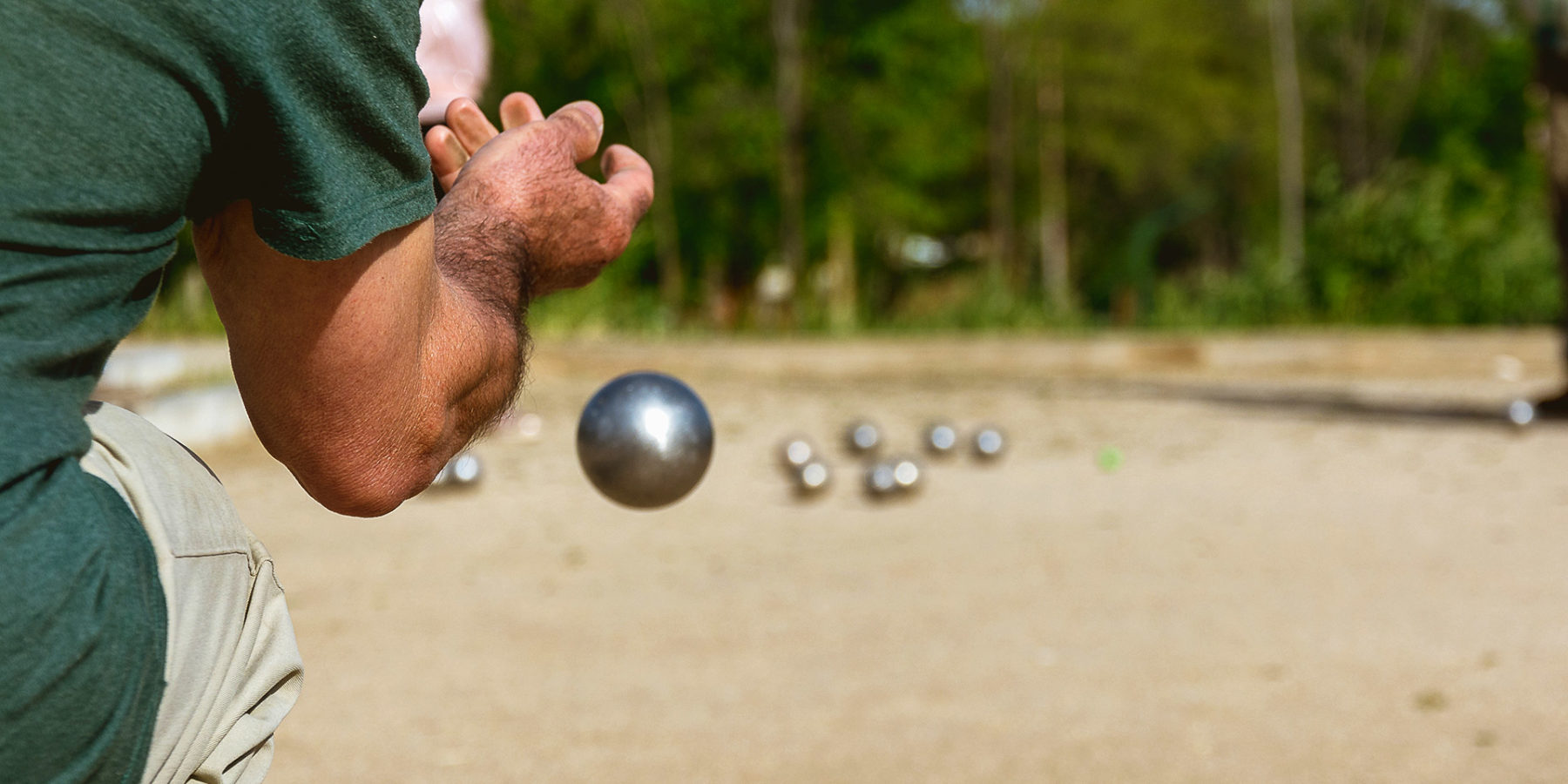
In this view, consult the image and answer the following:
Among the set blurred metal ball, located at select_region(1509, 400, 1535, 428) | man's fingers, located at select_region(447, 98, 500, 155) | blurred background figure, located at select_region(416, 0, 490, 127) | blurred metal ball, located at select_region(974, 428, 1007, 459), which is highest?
blurred background figure, located at select_region(416, 0, 490, 127)

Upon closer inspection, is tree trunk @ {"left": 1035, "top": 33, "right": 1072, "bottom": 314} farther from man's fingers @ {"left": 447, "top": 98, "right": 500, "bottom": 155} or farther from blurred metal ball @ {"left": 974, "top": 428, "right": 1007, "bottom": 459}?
man's fingers @ {"left": 447, "top": 98, "right": 500, "bottom": 155}

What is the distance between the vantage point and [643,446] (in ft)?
8.57

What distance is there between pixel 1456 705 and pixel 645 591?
112 inches

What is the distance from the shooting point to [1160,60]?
115 ft

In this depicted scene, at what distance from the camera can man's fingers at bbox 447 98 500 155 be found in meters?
1.89

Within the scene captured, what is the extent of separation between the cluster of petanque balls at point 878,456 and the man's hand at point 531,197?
5611 mm

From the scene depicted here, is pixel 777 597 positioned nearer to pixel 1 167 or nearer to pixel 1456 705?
pixel 1456 705

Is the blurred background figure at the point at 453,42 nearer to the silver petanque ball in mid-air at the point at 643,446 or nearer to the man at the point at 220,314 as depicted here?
the silver petanque ball in mid-air at the point at 643,446

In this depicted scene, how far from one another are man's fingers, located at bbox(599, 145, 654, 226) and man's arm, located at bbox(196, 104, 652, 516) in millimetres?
39

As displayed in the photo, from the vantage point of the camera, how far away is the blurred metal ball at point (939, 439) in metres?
9.09

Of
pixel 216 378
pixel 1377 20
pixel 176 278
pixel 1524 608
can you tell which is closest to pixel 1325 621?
pixel 1524 608

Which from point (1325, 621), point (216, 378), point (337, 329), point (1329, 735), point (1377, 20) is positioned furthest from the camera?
point (1377, 20)

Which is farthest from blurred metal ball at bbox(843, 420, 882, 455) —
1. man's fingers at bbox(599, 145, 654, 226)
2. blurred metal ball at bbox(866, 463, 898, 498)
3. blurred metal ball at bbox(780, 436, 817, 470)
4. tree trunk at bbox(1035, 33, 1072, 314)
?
tree trunk at bbox(1035, 33, 1072, 314)

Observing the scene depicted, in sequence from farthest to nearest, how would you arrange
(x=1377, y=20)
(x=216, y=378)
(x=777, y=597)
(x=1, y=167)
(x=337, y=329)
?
(x=1377, y=20) < (x=216, y=378) < (x=777, y=597) < (x=337, y=329) < (x=1, y=167)
